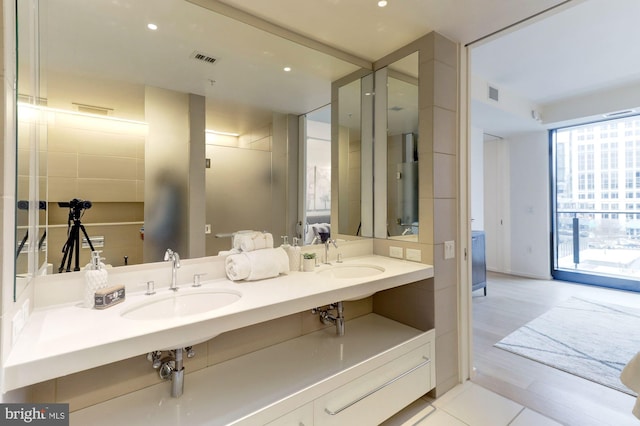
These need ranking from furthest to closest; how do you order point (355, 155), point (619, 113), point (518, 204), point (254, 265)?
point (518, 204) < point (619, 113) < point (355, 155) < point (254, 265)

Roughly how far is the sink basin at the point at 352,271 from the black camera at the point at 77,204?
1324mm

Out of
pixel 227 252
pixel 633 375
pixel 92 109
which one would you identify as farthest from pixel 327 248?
pixel 633 375

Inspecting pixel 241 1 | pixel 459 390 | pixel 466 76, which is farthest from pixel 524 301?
pixel 241 1

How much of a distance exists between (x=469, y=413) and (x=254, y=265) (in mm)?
1594

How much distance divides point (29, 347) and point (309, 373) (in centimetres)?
108

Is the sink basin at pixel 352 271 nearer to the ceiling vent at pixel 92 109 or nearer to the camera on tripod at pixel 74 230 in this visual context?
the camera on tripod at pixel 74 230

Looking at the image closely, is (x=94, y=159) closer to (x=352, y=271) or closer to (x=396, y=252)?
(x=352, y=271)

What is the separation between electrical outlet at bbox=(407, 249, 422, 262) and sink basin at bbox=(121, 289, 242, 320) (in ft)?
4.02

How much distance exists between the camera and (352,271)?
2053mm

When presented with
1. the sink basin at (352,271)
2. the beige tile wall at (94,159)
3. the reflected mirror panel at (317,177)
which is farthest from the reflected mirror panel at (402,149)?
the beige tile wall at (94,159)

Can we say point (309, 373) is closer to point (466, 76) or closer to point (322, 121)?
point (322, 121)

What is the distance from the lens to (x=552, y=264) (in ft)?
16.3

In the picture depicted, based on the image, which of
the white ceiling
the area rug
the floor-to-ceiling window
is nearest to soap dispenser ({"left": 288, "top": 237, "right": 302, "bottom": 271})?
the white ceiling

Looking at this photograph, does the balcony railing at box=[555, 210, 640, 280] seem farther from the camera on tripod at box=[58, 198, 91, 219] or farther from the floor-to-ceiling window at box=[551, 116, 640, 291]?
the camera on tripod at box=[58, 198, 91, 219]
